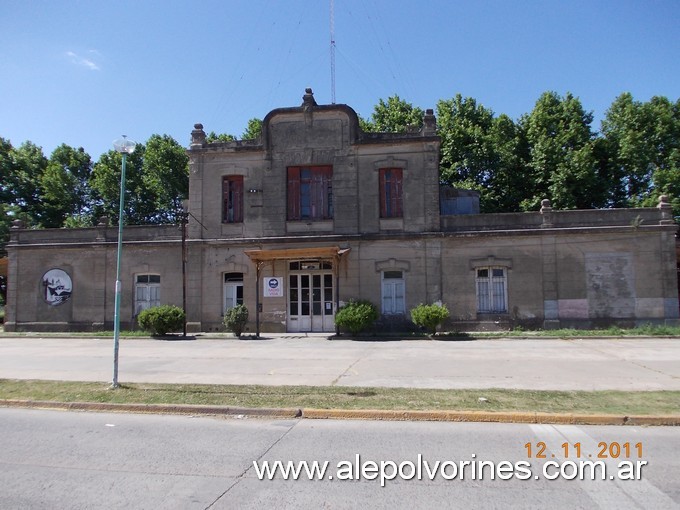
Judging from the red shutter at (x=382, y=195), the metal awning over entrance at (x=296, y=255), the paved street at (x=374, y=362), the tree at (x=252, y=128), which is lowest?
the paved street at (x=374, y=362)

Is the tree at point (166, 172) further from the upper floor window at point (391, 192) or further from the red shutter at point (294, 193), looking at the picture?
the upper floor window at point (391, 192)

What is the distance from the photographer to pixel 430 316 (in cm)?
2006

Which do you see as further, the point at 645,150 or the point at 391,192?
the point at 645,150

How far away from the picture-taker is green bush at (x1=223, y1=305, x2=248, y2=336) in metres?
21.2

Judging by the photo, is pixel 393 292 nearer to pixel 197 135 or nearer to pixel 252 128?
pixel 197 135

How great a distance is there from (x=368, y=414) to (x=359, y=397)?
1.01 metres

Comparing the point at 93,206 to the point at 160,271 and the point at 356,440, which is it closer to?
the point at 160,271

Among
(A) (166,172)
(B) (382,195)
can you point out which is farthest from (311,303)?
(A) (166,172)

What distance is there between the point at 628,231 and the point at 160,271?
2109 cm

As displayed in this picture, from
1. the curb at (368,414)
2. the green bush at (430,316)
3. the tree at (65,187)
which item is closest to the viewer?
the curb at (368,414)

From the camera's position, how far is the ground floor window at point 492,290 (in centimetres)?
2194

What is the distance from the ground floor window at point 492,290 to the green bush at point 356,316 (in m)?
4.89

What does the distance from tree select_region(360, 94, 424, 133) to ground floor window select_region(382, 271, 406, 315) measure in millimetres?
16030
